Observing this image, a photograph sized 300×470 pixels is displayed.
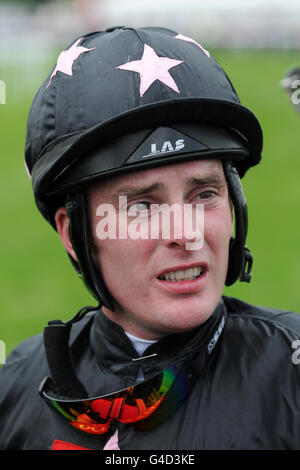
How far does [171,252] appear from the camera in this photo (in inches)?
91.4

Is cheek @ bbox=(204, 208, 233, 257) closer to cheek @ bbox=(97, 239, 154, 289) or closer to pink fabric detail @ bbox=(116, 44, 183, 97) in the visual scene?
cheek @ bbox=(97, 239, 154, 289)

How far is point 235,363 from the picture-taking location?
2521mm

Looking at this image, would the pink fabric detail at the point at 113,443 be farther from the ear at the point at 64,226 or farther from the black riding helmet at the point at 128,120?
the ear at the point at 64,226

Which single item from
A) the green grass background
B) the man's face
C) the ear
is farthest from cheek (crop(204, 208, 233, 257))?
the green grass background

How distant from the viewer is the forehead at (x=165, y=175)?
7.68 feet

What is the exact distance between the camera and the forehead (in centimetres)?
234

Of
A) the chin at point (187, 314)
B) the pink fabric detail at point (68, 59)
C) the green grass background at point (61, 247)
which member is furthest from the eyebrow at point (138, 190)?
the green grass background at point (61, 247)

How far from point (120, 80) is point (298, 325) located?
1.05m

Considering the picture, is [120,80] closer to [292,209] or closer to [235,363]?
[235,363]

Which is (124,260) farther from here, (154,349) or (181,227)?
(154,349)

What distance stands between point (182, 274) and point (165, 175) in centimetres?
32

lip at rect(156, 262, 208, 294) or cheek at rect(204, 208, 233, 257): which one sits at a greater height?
cheek at rect(204, 208, 233, 257)

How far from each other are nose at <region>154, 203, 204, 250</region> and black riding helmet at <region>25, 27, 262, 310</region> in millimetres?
154
